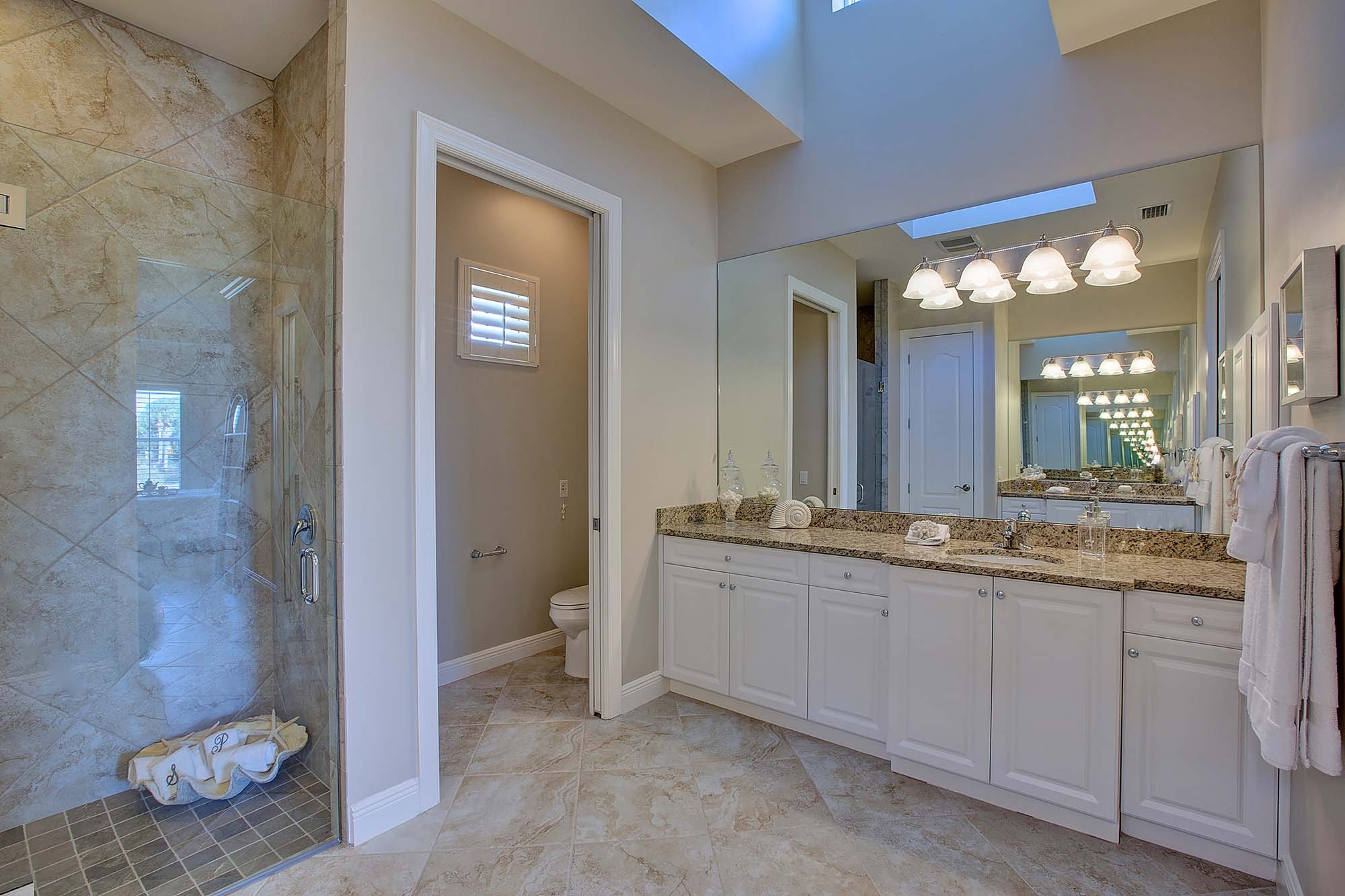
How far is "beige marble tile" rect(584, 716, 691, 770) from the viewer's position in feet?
7.98

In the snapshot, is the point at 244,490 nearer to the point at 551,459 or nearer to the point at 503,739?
the point at 503,739

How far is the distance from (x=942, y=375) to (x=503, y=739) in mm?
2492

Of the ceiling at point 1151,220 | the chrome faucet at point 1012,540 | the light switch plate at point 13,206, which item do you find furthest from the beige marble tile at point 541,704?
the ceiling at point 1151,220

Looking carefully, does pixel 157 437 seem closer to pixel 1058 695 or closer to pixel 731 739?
pixel 731 739

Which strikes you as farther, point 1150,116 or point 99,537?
point 1150,116

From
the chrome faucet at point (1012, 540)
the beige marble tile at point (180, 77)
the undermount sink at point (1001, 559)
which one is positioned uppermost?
the beige marble tile at point (180, 77)

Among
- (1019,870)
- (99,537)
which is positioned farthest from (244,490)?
(1019,870)

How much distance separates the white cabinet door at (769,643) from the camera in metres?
2.61

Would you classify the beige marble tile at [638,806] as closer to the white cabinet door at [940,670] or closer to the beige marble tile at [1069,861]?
the white cabinet door at [940,670]

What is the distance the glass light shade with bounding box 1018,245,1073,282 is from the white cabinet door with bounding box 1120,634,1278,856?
1410mm

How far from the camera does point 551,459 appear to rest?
3.86m

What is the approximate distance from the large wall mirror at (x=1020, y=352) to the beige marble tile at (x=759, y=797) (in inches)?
49.5

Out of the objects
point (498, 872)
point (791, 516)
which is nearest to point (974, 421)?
point (791, 516)

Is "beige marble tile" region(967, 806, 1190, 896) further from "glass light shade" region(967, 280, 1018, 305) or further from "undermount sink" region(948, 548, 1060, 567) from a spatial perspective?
"glass light shade" region(967, 280, 1018, 305)
